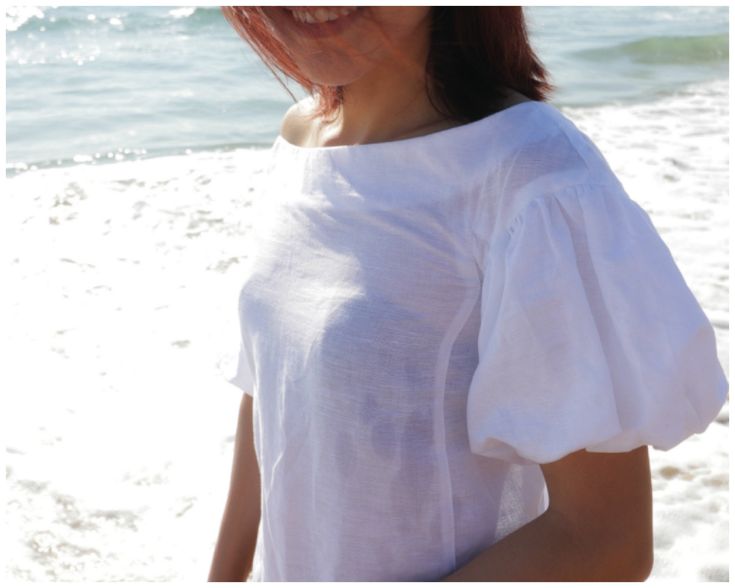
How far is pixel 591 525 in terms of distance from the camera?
92 cm

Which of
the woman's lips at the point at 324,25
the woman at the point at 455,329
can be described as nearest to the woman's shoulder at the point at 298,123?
the woman at the point at 455,329

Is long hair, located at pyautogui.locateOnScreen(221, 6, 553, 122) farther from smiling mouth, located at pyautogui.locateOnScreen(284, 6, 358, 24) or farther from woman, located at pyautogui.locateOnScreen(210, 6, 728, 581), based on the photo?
smiling mouth, located at pyautogui.locateOnScreen(284, 6, 358, 24)

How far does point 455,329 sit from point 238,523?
63 centimetres

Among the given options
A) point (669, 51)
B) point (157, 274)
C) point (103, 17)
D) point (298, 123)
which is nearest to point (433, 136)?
point (298, 123)

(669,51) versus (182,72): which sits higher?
(182,72)

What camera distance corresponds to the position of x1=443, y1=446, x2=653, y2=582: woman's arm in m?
0.92

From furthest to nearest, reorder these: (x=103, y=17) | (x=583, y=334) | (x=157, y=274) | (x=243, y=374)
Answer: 1. (x=103, y=17)
2. (x=157, y=274)
3. (x=243, y=374)
4. (x=583, y=334)

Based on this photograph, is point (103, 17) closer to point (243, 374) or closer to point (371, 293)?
point (243, 374)

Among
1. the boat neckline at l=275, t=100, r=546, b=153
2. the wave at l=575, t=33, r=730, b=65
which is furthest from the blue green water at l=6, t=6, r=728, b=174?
the boat neckline at l=275, t=100, r=546, b=153

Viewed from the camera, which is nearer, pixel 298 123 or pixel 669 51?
pixel 298 123

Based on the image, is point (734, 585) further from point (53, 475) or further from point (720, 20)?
point (720, 20)

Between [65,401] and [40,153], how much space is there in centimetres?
379

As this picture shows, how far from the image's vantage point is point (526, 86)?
1.11m

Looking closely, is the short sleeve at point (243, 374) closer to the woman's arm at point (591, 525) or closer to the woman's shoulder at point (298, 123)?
the woman's shoulder at point (298, 123)
